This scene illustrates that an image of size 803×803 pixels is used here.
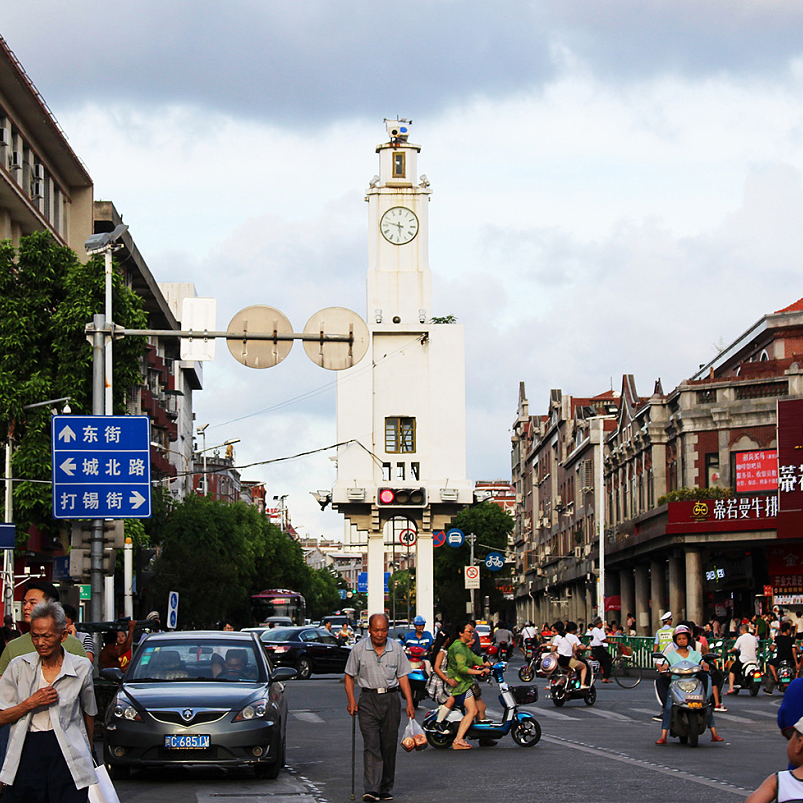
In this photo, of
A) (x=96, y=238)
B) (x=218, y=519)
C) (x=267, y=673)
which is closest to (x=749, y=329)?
(x=218, y=519)

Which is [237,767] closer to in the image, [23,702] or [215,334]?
[215,334]

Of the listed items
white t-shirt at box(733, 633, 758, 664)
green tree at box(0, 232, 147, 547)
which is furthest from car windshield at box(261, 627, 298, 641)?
white t-shirt at box(733, 633, 758, 664)

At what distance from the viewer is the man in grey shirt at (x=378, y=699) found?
13172 mm

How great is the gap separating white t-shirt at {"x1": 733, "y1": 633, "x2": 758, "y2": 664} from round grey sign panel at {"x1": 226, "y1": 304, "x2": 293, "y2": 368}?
1953 cm

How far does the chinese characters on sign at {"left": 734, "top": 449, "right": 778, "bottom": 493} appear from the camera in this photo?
2130 inches

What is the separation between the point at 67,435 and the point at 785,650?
19645 millimetres

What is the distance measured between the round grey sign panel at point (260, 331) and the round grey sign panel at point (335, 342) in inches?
13.0

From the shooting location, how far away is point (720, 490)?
182ft

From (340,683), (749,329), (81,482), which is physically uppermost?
(749,329)

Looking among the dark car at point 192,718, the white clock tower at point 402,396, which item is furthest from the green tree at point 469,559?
the dark car at point 192,718

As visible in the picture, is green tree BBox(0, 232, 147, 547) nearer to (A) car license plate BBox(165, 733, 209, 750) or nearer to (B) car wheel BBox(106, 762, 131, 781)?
(B) car wheel BBox(106, 762, 131, 781)

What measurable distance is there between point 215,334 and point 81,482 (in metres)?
3.93

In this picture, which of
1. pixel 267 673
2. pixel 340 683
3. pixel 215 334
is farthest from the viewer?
pixel 340 683

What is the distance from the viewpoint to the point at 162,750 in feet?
47.1
